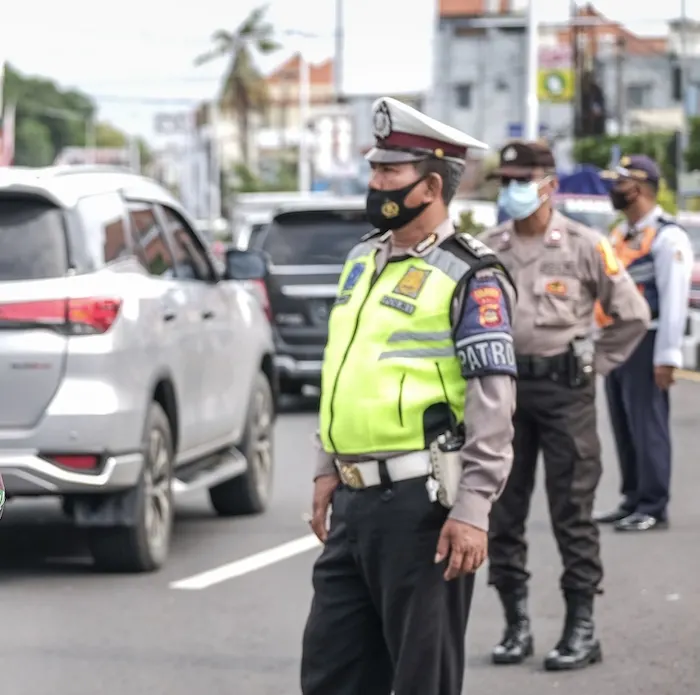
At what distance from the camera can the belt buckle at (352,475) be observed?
517 cm

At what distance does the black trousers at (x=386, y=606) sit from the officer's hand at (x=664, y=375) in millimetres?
5542

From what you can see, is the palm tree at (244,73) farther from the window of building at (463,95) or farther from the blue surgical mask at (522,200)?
the blue surgical mask at (522,200)

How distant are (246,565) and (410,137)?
5055 millimetres

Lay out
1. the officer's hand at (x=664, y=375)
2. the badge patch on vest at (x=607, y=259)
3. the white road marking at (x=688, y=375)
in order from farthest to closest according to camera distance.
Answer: the white road marking at (x=688, y=375) → the officer's hand at (x=664, y=375) → the badge patch on vest at (x=607, y=259)

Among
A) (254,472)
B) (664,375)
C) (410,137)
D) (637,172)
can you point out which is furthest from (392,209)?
(254,472)

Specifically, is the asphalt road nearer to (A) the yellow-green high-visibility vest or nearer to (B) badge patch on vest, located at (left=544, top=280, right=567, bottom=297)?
(B) badge patch on vest, located at (left=544, top=280, right=567, bottom=297)

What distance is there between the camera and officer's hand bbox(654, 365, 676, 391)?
34.8 ft

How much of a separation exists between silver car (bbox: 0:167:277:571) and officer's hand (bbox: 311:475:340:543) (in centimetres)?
373

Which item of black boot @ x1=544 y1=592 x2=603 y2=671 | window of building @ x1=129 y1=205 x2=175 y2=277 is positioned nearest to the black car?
window of building @ x1=129 y1=205 x2=175 y2=277

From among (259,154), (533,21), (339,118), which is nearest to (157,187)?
(533,21)

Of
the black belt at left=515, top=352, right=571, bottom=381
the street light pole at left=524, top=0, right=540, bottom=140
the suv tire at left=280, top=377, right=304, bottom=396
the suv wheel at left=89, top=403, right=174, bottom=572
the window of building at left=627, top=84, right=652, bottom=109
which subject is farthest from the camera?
the window of building at left=627, top=84, right=652, bottom=109

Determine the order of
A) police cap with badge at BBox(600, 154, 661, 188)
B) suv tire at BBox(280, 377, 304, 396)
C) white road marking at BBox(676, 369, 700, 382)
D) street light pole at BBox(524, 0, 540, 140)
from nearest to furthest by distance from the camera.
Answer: police cap with badge at BBox(600, 154, 661, 188) → suv tire at BBox(280, 377, 304, 396) → white road marking at BBox(676, 369, 700, 382) → street light pole at BBox(524, 0, 540, 140)

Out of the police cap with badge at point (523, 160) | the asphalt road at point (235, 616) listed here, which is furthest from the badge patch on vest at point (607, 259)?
the asphalt road at point (235, 616)

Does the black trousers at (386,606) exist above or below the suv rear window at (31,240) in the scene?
below
